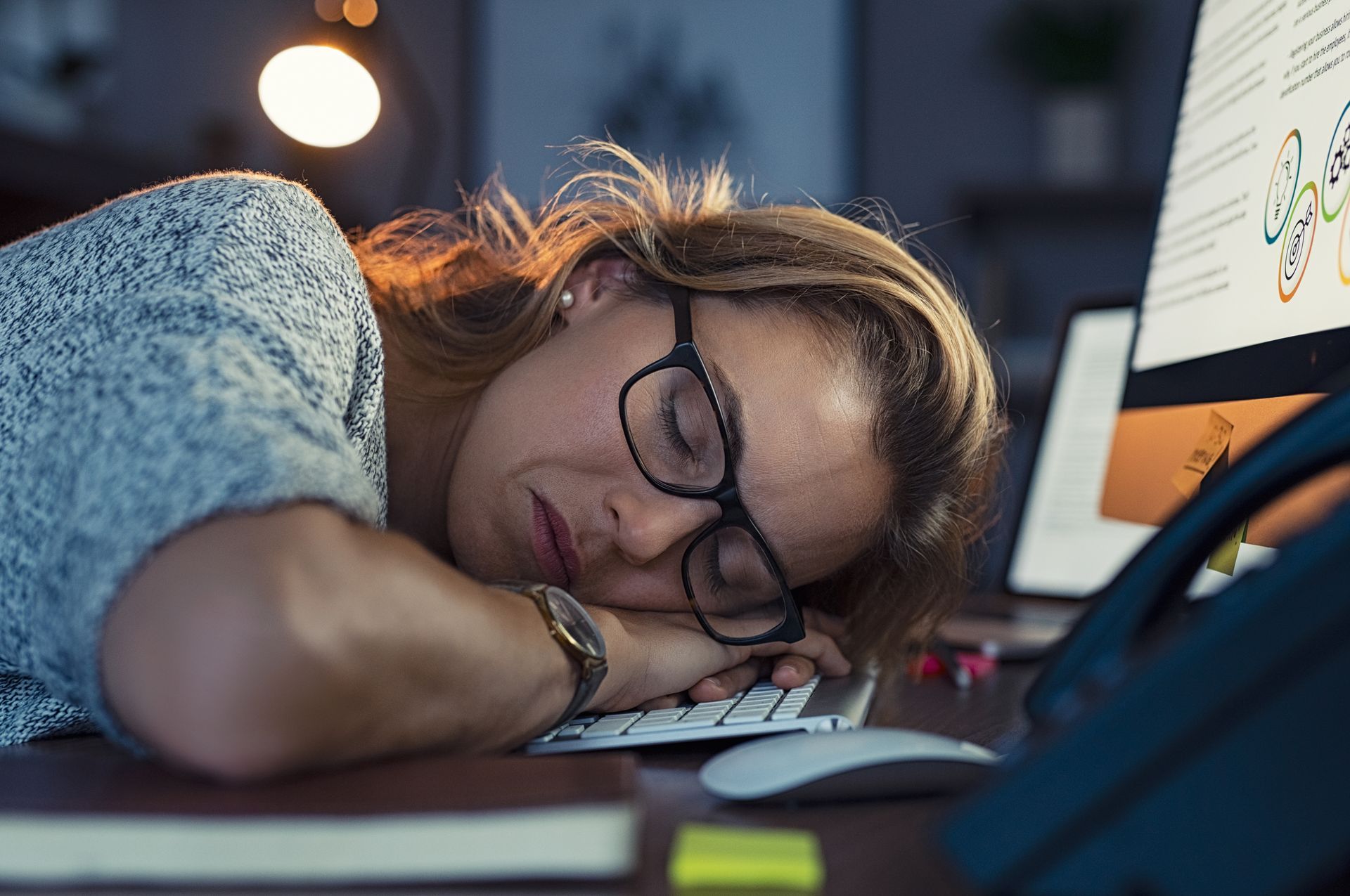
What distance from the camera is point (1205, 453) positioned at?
79 cm

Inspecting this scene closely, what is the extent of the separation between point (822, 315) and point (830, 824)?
22.3 inches

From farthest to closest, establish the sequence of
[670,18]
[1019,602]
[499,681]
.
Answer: [670,18], [1019,602], [499,681]

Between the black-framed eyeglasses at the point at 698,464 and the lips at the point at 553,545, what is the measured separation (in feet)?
0.28

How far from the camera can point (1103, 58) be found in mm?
3391

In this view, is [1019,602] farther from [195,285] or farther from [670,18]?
[670,18]

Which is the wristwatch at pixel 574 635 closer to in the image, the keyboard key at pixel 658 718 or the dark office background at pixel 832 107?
the keyboard key at pixel 658 718

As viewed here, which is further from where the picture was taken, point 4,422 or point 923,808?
point 4,422

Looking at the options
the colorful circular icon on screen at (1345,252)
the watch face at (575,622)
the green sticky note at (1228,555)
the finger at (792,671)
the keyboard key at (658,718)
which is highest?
the colorful circular icon on screen at (1345,252)

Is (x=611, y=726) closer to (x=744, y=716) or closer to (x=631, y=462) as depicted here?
(x=744, y=716)

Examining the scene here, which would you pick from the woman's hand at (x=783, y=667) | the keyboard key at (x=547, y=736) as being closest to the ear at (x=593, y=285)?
the woman's hand at (x=783, y=667)

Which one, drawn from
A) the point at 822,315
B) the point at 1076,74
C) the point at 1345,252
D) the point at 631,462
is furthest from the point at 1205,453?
the point at 1076,74

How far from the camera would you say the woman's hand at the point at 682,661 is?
759 millimetres

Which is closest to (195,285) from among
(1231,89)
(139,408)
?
(139,408)

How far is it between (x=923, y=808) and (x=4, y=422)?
1.80 ft
